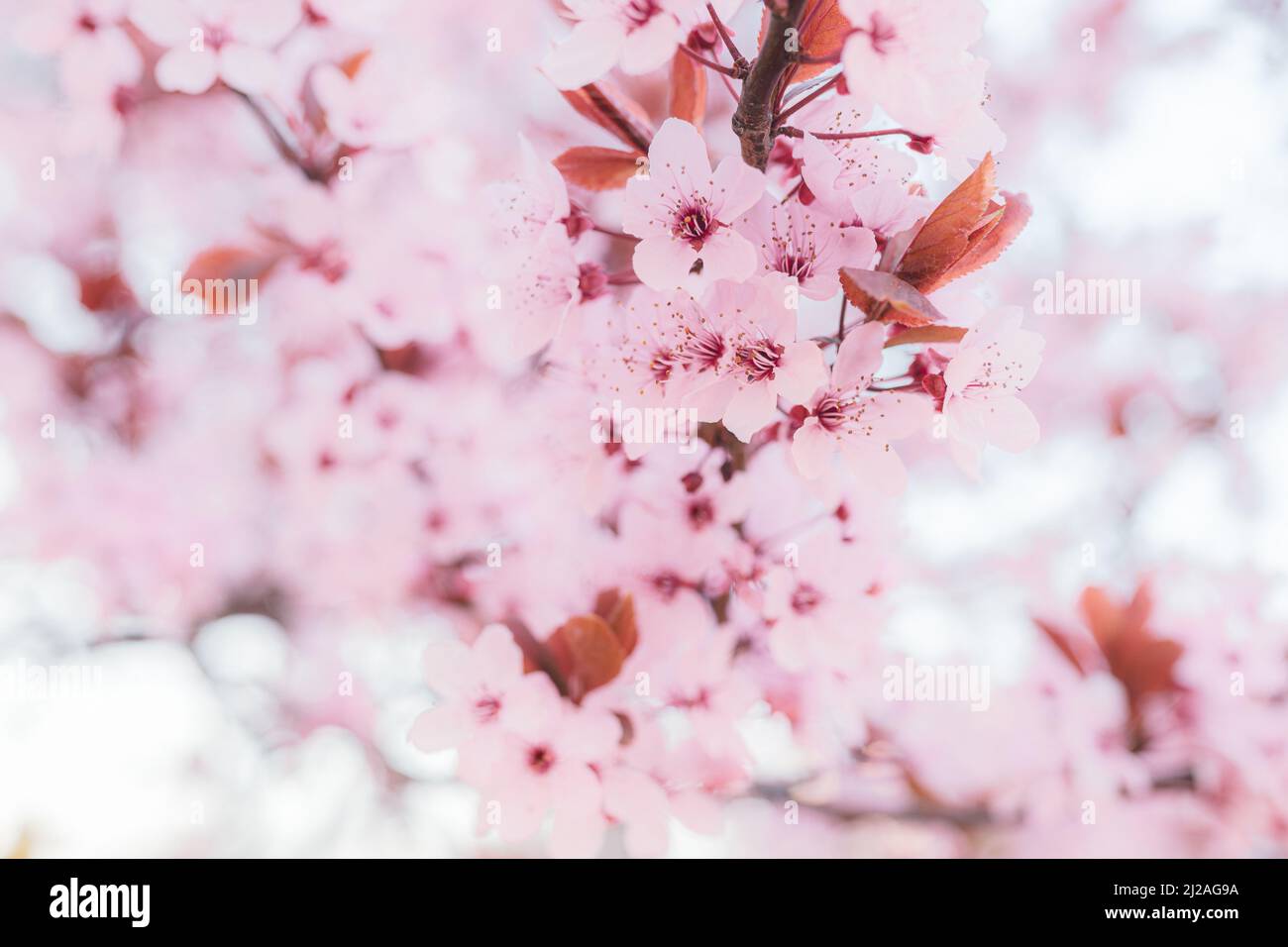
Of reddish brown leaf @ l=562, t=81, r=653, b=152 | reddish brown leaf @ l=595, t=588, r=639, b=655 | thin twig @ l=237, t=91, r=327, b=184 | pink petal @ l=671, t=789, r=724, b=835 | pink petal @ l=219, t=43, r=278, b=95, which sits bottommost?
pink petal @ l=671, t=789, r=724, b=835

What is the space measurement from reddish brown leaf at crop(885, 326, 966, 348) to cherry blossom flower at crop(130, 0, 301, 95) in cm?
92

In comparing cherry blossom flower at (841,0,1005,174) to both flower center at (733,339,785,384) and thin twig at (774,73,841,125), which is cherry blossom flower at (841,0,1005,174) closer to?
thin twig at (774,73,841,125)

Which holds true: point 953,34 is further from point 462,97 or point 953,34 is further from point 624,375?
point 462,97

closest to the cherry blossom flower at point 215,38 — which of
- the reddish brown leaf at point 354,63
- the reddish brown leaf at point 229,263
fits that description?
the reddish brown leaf at point 354,63

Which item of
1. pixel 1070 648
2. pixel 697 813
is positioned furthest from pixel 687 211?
pixel 1070 648

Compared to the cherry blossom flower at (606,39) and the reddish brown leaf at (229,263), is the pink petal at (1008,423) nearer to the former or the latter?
the cherry blossom flower at (606,39)

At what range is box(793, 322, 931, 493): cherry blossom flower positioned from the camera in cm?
63

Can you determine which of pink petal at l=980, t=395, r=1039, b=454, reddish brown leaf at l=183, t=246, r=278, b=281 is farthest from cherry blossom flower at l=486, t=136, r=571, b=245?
reddish brown leaf at l=183, t=246, r=278, b=281

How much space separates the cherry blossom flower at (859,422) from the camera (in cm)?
63

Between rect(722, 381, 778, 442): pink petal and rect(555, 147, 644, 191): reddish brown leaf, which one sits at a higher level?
rect(555, 147, 644, 191): reddish brown leaf

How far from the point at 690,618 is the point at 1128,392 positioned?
7.82 feet

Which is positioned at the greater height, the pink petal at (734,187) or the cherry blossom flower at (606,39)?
the cherry blossom flower at (606,39)

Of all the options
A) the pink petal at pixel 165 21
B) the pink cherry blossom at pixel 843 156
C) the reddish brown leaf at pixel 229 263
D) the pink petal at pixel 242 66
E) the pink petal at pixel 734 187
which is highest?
the pink petal at pixel 165 21

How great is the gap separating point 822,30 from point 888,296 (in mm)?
225
